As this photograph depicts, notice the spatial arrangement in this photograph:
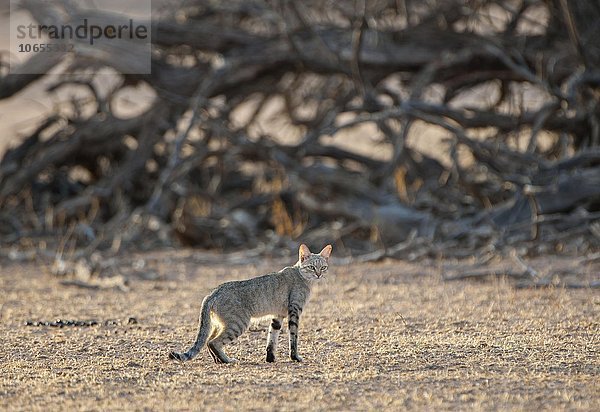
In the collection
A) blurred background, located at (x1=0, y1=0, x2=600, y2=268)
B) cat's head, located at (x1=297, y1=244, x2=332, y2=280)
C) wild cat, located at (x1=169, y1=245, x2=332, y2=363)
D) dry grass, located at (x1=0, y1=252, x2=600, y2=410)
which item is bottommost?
dry grass, located at (x1=0, y1=252, x2=600, y2=410)

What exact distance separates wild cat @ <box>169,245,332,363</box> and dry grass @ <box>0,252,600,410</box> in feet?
0.34

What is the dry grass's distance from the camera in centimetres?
460

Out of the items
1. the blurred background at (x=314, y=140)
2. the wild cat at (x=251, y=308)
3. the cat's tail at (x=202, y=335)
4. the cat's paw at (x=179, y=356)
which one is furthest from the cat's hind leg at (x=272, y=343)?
the blurred background at (x=314, y=140)

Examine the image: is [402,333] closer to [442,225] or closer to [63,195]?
[442,225]

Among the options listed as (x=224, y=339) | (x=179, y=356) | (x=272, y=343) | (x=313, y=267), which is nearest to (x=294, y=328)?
(x=272, y=343)

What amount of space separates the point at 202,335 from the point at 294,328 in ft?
1.62

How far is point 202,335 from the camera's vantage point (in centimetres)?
553

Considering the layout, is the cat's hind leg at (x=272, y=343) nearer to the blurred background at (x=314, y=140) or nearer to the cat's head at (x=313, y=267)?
the cat's head at (x=313, y=267)

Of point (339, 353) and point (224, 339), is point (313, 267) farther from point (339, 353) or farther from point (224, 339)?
point (224, 339)

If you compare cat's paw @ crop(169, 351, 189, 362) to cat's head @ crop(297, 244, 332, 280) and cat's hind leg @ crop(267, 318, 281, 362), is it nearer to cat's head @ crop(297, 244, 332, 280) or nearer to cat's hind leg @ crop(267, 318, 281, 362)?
cat's hind leg @ crop(267, 318, 281, 362)

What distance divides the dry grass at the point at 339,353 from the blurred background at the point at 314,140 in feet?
7.42

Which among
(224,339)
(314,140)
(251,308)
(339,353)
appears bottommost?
(339,353)

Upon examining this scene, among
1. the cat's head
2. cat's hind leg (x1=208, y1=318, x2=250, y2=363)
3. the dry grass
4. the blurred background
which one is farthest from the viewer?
the blurred background

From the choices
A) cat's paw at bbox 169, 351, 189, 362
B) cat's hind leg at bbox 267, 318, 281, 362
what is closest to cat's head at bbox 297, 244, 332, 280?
cat's hind leg at bbox 267, 318, 281, 362
